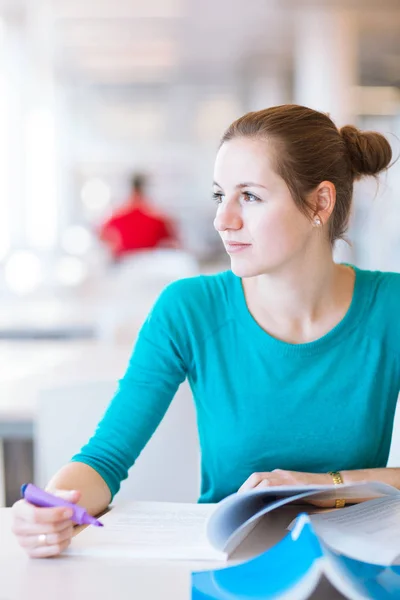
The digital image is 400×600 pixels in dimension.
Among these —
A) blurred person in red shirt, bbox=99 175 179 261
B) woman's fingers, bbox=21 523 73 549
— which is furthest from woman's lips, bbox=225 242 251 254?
blurred person in red shirt, bbox=99 175 179 261

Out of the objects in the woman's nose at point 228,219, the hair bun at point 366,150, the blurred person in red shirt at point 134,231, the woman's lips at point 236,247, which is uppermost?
the hair bun at point 366,150

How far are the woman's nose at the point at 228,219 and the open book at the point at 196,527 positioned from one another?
417mm

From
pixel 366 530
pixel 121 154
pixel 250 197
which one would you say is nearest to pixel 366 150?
pixel 250 197

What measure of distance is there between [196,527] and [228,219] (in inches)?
18.0

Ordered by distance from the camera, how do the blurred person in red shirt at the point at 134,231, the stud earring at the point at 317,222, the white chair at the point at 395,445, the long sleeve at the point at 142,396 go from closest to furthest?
1. the long sleeve at the point at 142,396
2. the stud earring at the point at 317,222
3. the white chair at the point at 395,445
4. the blurred person in red shirt at the point at 134,231

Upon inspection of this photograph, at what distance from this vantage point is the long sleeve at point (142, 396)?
1.15 m

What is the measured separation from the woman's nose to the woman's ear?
150 mm

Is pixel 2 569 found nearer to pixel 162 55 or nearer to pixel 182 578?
pixel 182 578

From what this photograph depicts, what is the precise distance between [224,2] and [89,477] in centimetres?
562

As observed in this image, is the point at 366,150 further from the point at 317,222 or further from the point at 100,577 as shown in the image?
the point at 100,577

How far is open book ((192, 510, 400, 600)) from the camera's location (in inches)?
28.5

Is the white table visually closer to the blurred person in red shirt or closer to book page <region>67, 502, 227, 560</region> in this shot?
book page <region>67, 502, 227, 560</region>

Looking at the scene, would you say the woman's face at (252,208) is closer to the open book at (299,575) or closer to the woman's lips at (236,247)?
the woman's lips at (236,247)

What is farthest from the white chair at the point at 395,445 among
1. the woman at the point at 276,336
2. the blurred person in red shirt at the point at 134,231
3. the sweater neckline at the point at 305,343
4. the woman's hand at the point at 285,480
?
the blurred person in red shirt at the point at 134,231
